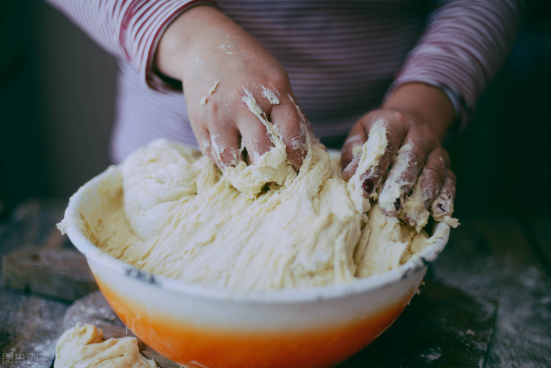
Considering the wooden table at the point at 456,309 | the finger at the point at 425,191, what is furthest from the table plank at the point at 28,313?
the finger at the point at 425,191

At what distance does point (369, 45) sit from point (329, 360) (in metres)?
0.77

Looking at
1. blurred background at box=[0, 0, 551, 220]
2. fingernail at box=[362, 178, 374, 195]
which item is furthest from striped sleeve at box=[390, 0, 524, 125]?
blurred background at box=[0, 0, 551, 220]

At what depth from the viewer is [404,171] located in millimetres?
671

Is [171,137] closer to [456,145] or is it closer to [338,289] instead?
[338,289]

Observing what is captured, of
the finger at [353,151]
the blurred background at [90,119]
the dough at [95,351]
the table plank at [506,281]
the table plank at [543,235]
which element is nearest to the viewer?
the dough at [95,351]

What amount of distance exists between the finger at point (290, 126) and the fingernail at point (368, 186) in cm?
11

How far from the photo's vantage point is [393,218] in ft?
2.10

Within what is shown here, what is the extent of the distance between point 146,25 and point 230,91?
0.23 meters

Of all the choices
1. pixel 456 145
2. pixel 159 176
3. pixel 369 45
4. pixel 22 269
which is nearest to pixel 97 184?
pixel 159 176

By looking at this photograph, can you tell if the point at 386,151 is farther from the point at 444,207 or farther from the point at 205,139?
the point at 205,139

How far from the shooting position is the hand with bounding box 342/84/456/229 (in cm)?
65

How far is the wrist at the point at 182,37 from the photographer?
700mm

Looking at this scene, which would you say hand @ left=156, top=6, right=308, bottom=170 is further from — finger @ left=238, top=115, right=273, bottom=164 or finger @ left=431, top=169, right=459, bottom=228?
finger @ left=431, top=169, right=459, bottom=228

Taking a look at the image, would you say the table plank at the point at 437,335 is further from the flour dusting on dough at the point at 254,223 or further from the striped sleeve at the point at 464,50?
the striped sleeve at the point at 464,50
